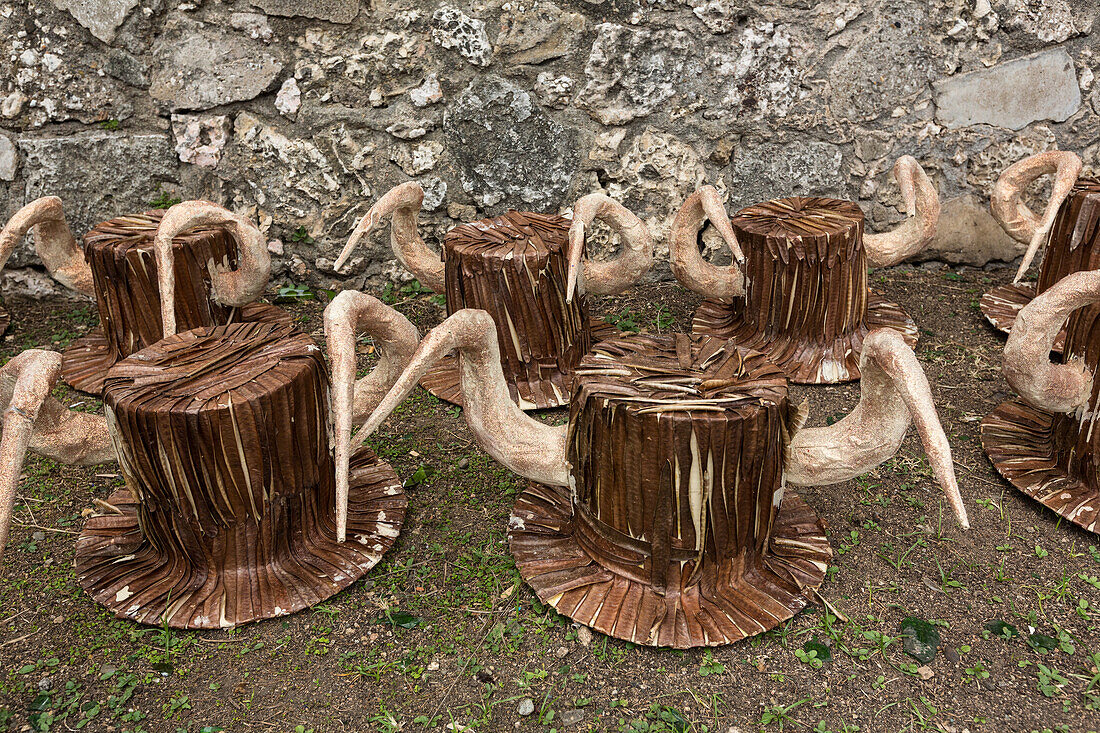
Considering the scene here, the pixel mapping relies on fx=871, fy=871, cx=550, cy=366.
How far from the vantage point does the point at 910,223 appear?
3844 mm

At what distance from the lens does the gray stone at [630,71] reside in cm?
400

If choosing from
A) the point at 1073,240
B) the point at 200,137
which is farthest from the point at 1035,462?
the point at 200,137

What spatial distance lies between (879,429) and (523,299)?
5.09ft

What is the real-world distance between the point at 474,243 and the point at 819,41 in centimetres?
193

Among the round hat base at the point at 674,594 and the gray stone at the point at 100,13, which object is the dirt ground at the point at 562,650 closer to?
the round hat base at the point at 674,594

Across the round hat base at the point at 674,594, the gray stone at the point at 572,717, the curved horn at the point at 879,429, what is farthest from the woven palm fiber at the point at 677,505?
the gray stone at the point at 572,717

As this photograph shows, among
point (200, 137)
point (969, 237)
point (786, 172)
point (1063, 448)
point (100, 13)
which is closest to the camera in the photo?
point (1063, 448)

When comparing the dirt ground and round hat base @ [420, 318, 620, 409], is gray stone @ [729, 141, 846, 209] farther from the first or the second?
the dirt ground

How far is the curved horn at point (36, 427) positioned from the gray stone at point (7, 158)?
2107 millimetres

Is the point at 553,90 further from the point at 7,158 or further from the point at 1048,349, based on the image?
the point at 7,158

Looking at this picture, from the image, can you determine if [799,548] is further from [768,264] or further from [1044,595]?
[768,264]

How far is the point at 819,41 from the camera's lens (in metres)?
4.05

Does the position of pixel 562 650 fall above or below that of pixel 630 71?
below

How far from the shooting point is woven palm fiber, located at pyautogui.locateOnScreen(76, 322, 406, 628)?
2363mm
